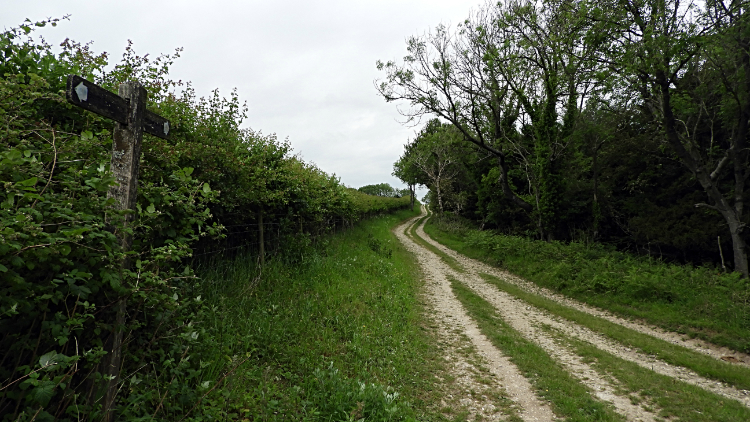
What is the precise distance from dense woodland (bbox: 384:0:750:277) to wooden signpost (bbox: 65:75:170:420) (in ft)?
53.7

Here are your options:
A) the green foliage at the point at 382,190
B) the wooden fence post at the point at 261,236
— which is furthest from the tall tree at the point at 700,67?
the green foliage at the point at 382,190

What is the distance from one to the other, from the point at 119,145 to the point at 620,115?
23606mm

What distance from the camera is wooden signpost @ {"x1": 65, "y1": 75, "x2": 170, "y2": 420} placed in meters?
2.41

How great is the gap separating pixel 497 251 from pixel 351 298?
1252 cm

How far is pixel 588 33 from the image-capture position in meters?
13.8

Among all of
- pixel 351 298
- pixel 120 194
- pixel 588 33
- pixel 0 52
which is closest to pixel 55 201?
pixel 120 194

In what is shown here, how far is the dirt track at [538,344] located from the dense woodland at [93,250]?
13.9 ft

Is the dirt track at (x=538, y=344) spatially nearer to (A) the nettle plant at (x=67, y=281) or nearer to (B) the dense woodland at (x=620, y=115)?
(A) the nettle plant at (x=67, y=281)

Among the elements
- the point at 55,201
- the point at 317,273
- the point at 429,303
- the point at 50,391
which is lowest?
the point at 429,303

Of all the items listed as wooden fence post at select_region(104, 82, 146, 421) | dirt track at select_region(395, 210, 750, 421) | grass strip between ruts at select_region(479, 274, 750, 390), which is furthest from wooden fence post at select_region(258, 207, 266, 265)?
grass strip between ruts at select_region(479, 274, 750, 390)

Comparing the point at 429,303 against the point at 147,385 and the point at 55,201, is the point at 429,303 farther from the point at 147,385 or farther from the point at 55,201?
the point at 55,201

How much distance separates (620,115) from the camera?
61.7ft

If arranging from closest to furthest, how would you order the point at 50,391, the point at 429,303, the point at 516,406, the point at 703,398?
1. the point at 50,391
2. the point at 516,406
3. the point at 703,398
4. the point at 429,303

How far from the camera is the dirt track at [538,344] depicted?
4.95m
